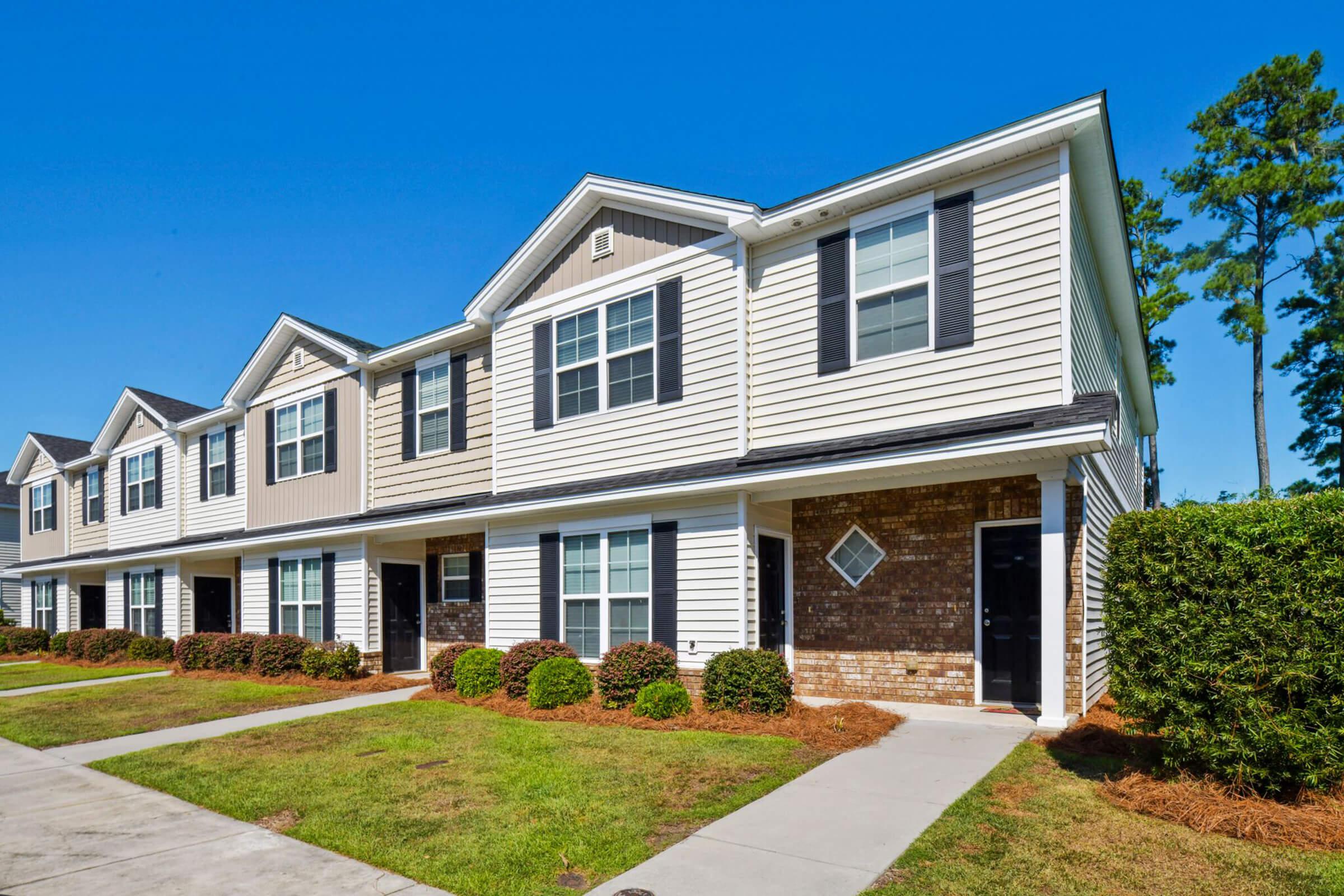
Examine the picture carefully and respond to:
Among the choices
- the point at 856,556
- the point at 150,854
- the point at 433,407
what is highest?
Result: the point at 433,407

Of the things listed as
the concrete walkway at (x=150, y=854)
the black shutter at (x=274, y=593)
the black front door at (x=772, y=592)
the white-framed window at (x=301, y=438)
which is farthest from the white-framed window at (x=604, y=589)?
the black shutter at (x=274, y=593)

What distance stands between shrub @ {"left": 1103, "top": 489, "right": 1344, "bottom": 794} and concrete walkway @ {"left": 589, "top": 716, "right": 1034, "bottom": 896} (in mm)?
1659

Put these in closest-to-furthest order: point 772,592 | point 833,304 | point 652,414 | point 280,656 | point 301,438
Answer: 1. point 833,304
2. point 772,592
3. point 652,414
4. point 280,656
5. point 301,438

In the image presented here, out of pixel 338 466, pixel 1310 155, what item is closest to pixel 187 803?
pixel 338 466

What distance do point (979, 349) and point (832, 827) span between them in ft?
17.9

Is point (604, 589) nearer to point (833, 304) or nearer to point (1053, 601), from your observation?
point (833, 304)

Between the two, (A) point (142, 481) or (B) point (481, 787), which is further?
(A) point (142, 481)

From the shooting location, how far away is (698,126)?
17.2 meters

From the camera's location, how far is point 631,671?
33.7ft

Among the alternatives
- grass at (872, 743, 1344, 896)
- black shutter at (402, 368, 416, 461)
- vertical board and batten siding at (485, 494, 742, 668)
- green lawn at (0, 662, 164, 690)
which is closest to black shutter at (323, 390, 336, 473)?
black shutter at (402, 368, 416, 461)

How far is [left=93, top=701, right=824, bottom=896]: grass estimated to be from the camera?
5203 mm

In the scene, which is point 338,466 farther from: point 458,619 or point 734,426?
point 734,426

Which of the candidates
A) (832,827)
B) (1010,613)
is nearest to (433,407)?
(1010,613)

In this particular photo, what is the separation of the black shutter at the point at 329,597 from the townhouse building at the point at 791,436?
6cm
